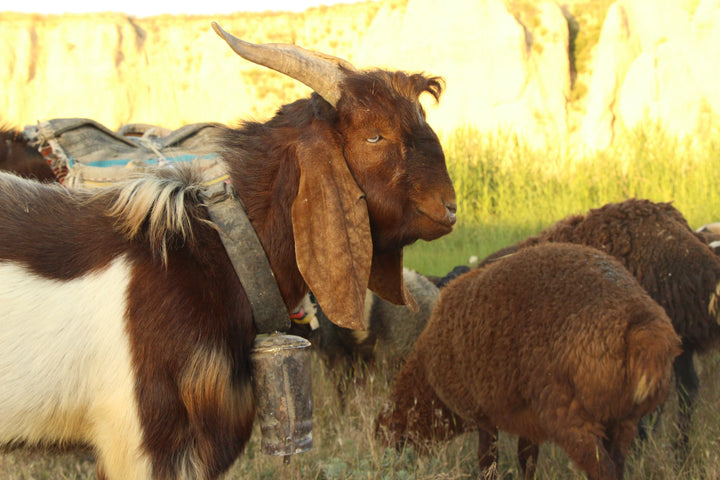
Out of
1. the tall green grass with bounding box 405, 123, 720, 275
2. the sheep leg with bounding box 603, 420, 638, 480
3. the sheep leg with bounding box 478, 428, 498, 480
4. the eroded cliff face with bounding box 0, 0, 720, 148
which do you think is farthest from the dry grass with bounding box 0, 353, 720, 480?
the eroded cliff face with bounding box 0, 0, 720, 148

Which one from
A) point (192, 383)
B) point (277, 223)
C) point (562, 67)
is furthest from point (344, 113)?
point (562, 67)

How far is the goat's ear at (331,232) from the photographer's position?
215cm

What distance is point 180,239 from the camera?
2.21 m

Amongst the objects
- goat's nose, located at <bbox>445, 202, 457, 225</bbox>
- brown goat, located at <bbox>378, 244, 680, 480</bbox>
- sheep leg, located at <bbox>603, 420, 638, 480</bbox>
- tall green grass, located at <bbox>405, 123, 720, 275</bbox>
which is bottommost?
tall green grass, located at <bbox>405, 123, 720, 275</bbox>

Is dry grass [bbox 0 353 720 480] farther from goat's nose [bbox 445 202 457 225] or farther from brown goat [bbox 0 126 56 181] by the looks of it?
goat's nose [bbox 445 202 457 225]

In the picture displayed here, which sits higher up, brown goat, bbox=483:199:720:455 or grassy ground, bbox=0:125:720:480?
brown goat, bbox=483:199:720:455

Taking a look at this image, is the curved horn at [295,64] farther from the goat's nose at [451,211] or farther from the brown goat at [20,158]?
the brown goat at [20,158]

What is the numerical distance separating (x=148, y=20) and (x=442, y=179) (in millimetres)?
31634

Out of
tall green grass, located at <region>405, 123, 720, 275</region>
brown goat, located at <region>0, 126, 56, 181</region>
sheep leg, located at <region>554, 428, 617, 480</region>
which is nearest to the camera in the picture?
sheep leg, located at <region>554, 428, 617, 480</region>

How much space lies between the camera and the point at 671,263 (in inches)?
167

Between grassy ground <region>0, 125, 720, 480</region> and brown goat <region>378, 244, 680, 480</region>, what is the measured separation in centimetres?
55

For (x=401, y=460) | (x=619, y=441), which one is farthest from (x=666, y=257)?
(x=401, y=460)

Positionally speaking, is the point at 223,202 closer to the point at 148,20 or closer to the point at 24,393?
the point at 24,393

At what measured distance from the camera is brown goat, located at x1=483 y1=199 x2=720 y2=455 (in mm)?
4203
